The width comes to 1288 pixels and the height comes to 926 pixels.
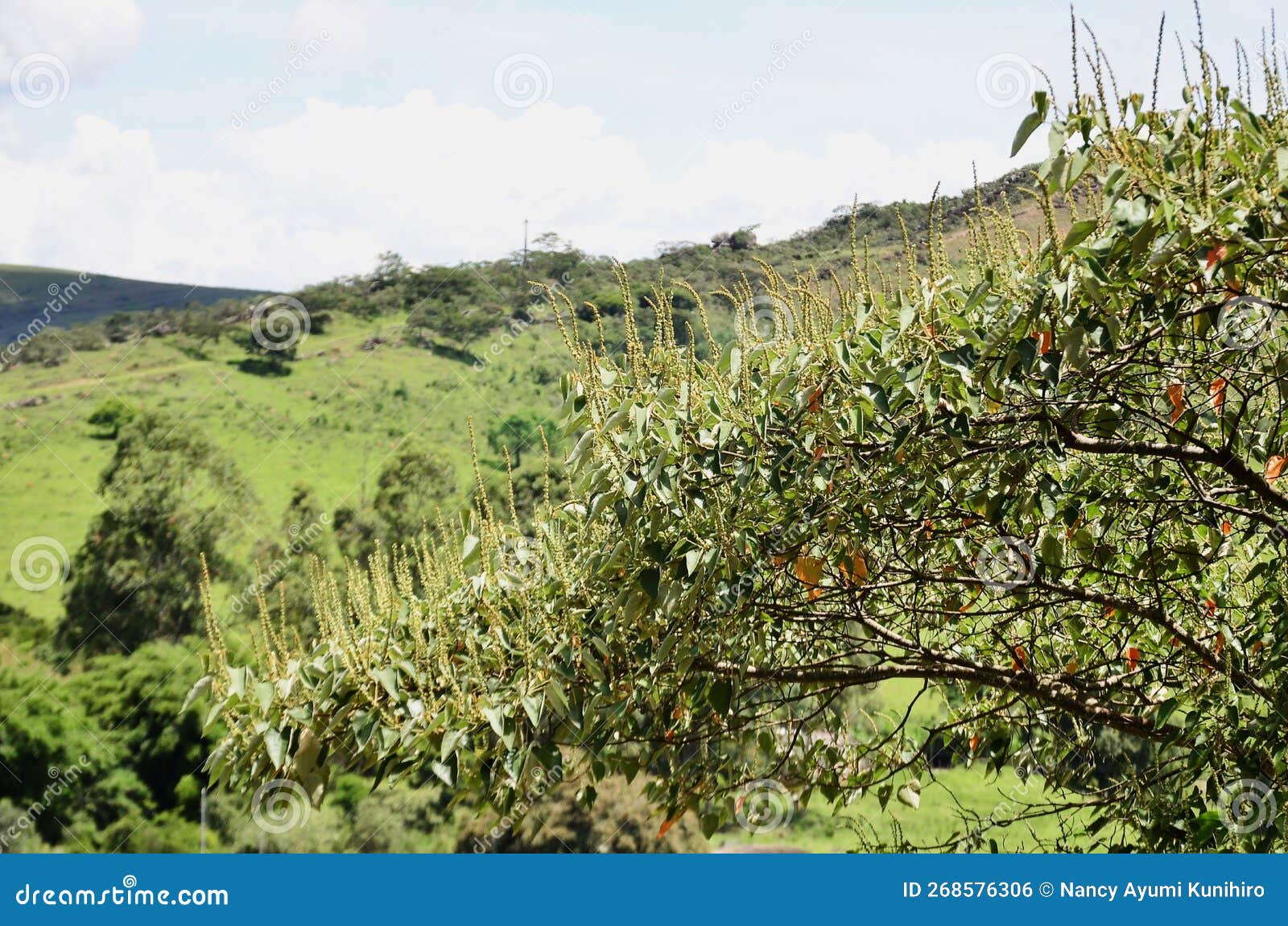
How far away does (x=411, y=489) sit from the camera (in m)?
30.1

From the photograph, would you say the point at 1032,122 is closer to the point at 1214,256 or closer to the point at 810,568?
the point at 1214,256

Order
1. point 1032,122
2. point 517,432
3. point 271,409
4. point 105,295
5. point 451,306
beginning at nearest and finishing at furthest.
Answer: point 1032,122
point 517,432
point 271,409
point 451,306
point 105,295

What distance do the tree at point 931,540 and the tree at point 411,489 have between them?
Result: 2637cm

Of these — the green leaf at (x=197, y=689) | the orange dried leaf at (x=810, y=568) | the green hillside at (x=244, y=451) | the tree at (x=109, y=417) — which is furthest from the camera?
the tree at (x=109, y=417)

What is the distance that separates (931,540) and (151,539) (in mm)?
30743

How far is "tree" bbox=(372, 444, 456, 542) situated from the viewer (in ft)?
96.4

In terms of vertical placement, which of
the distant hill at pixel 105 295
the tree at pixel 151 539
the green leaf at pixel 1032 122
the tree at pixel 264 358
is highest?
the distant hill at pixel 105 295

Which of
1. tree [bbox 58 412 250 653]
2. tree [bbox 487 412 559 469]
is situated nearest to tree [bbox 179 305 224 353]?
tree [bbox 58 412 250 653]

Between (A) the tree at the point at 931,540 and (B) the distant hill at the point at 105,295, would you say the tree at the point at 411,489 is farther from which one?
(A) the tree at the point at 931,540

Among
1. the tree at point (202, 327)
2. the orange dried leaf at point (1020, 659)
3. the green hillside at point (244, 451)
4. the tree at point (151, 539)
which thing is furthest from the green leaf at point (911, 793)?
the tree at point (202, 327)

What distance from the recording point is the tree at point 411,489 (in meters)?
29.4

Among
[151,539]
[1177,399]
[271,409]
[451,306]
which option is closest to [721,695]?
[1177,399]

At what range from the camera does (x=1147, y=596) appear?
9.70 ft
